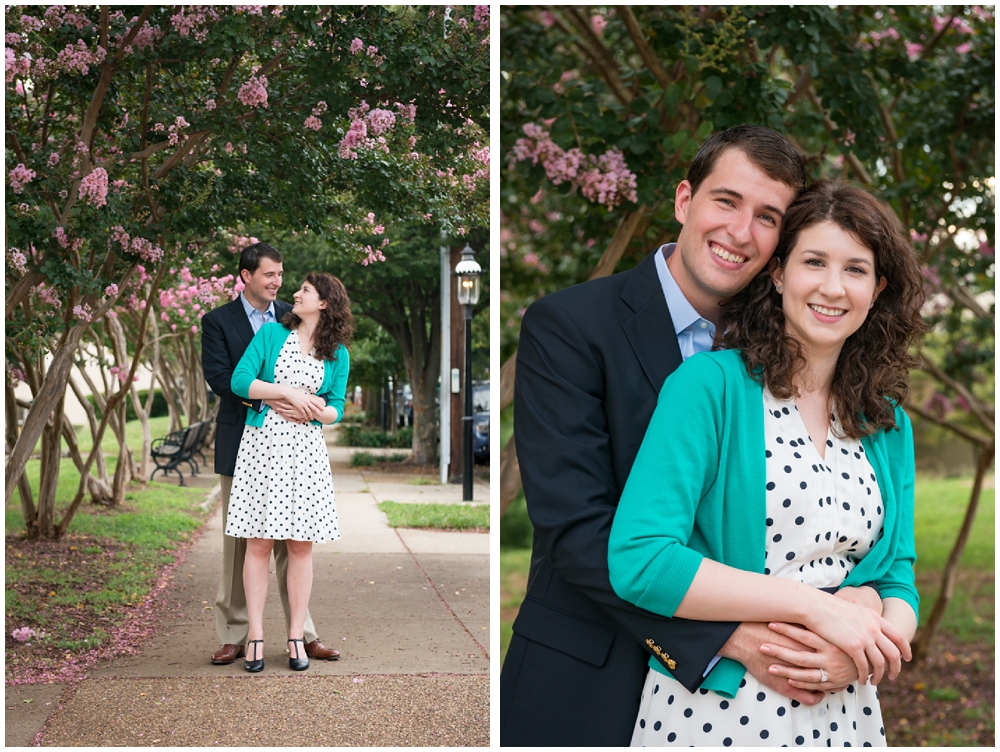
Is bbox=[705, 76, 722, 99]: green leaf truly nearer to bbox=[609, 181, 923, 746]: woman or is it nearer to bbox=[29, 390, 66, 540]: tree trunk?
bbox=[609, 181, 923, 746]: woman

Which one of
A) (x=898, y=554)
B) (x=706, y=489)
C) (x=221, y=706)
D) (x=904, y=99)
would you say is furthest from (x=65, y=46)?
(x=904, y=99)

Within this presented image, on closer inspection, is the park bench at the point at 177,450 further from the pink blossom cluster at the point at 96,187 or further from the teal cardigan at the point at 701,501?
the teal cardigan at the point at 701,501

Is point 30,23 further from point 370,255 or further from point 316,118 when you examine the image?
point 370,255

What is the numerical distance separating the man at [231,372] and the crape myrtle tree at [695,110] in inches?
34.9

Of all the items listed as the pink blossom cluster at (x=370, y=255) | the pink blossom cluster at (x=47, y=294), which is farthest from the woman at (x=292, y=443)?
the pink blossom cluster at (x=47, y=294)

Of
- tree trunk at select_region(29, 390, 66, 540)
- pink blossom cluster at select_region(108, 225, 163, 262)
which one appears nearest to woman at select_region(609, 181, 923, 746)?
pink blossom cluster at select_region(108, 225, 163, 262)

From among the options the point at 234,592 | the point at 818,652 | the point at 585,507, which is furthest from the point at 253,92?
the point at 818,652

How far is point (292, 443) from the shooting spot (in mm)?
2793

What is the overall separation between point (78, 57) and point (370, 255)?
3.48ft

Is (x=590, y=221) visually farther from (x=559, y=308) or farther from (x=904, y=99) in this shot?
(x=559, y=308)

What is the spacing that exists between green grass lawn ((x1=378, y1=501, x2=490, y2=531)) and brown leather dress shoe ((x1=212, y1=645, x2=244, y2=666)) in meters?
0.98

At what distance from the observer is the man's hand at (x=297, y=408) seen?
274 centimetres

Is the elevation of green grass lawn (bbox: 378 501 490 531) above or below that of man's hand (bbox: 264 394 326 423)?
below

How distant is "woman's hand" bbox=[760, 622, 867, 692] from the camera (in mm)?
1298
